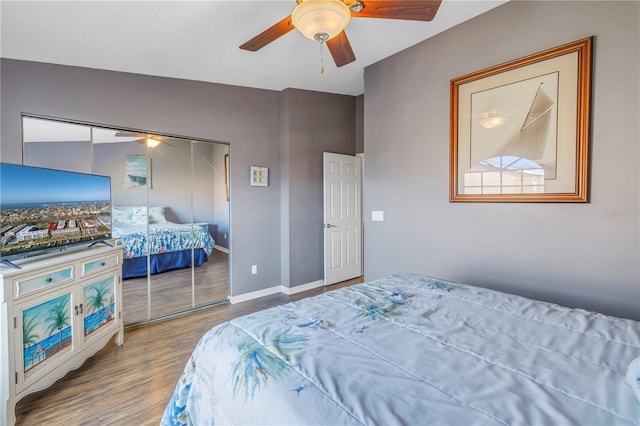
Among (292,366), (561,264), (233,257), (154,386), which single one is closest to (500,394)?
(292,366)

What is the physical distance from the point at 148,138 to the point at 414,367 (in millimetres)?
3223

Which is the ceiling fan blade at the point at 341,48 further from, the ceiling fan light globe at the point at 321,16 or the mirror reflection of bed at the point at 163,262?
the mirror reflection of bed at the point at 163,262

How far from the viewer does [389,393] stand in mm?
809

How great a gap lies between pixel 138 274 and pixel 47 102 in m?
1.74

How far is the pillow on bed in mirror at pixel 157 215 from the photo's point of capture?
10.2ft

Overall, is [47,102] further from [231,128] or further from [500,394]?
[500,394]

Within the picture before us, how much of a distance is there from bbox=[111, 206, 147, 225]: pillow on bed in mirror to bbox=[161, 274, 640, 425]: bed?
227 centimetres

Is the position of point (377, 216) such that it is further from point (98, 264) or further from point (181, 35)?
point (98, 264)

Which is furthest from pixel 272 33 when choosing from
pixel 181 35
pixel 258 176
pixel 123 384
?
pixel 123 384

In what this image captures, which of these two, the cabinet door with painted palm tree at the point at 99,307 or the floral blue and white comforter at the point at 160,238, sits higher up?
the floral blue and white comforter at the point at 160,238

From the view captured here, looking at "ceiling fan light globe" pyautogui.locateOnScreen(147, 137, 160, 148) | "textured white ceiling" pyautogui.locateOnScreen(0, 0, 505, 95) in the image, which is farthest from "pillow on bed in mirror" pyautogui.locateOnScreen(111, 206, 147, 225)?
"textured white ceiling" pyautogui.locateOnScreen(0, 0, 505, 95)

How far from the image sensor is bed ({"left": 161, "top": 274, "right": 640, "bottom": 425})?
0.76 meters

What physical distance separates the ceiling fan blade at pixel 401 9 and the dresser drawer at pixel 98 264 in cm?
250

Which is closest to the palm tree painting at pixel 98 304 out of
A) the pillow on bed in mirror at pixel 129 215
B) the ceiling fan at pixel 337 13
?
the pillow on bed in mirror at pixel 129 215
